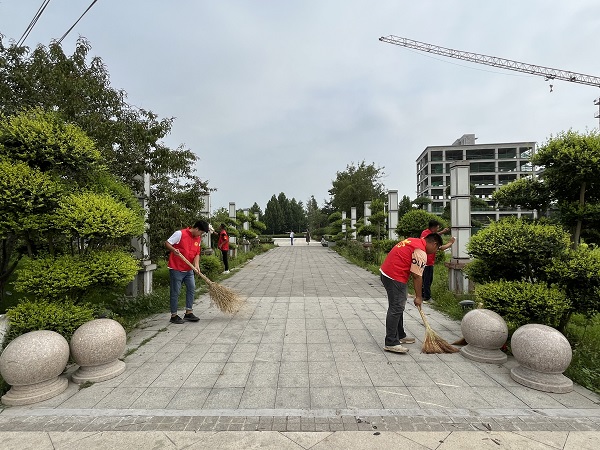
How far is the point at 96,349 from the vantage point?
3178mm

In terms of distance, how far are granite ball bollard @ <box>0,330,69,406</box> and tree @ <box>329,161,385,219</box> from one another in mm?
26388

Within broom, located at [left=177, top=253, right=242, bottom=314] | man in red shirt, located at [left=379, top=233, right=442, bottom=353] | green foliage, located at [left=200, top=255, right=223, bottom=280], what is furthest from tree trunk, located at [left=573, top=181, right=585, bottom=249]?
green foliage, located at [left=200, top=255, right=223, bottom=280]

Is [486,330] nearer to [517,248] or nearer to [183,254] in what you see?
[517,248]

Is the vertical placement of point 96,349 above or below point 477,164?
below

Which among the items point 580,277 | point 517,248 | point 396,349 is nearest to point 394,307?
point 396,349

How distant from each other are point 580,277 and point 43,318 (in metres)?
5.65

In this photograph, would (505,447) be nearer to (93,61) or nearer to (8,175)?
(8,175)

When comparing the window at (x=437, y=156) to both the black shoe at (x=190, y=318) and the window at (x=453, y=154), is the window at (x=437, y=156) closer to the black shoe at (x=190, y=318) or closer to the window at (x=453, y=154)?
the window at (x=453, y=154)

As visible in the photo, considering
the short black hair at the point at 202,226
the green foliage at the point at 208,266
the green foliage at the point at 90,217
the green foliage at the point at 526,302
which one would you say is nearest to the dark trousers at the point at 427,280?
the green foliage at the point at 526,302

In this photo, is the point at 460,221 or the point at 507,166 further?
the point at 507,166

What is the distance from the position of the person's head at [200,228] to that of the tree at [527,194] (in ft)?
14.9

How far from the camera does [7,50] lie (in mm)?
6059

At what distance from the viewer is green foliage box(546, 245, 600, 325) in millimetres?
3467

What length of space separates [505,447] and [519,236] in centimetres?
249
